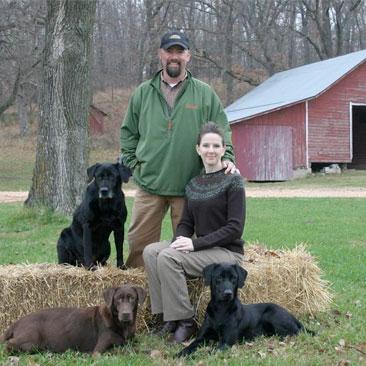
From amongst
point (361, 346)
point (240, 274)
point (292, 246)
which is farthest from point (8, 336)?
point (292, 246)

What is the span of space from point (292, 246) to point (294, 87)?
80.9 feet

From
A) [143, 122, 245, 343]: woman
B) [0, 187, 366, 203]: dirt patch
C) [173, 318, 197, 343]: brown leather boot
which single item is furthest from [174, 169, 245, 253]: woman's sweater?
[0, 187, 366, 203]: dirt patch

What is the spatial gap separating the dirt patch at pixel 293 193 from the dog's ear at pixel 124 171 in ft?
50.7

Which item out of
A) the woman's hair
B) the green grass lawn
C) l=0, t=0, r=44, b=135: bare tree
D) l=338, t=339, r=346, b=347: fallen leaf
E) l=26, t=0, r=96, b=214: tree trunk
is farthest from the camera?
l=0, t=0, r=44, b=135: bare tree

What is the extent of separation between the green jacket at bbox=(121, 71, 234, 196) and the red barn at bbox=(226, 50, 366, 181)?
24.6 meters

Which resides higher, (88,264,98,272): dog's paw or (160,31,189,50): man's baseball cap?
(160,31,189,50): man's baseball cap

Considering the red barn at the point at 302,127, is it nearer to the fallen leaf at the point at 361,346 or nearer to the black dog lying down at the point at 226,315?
the black dog lying down at the point at 226,315

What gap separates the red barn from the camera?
3173 centimetres

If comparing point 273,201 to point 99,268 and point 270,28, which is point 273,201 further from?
point 270,28

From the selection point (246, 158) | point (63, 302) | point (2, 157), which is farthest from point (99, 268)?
point (2, 157)

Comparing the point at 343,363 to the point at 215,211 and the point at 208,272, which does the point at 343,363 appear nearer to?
the point at 208,272

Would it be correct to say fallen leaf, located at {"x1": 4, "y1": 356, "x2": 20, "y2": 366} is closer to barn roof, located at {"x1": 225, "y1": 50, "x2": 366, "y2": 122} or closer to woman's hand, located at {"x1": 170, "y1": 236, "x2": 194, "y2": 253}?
woman's hand, located at {"x1": 170, "y1": 236, "x2": 194, "y2": 253}

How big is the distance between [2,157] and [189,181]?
36.5m

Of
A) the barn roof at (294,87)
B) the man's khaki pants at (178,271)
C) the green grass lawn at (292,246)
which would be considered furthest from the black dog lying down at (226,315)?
the barn roof at (294,87)
